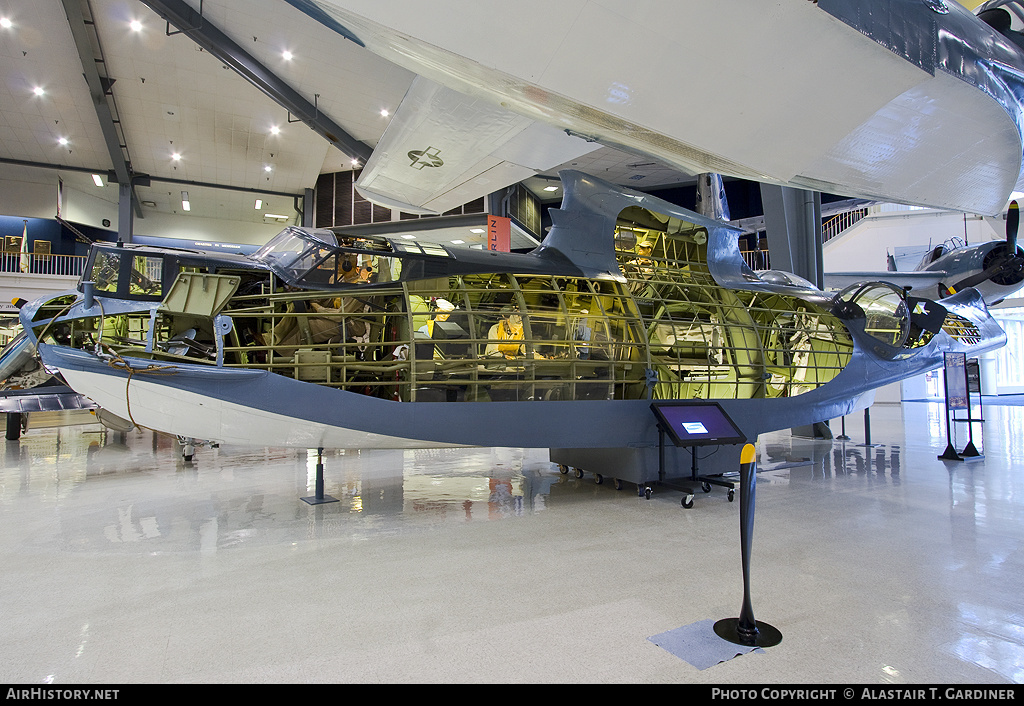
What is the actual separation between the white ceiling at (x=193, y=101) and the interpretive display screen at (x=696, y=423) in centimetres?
1219

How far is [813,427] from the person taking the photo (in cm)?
1235

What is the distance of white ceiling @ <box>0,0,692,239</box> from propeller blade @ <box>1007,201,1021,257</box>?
500 inches

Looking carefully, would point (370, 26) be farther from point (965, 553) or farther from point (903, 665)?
point (965, 553)

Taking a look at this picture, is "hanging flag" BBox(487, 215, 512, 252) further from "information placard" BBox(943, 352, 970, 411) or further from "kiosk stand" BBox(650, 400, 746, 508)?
"information placard" BBox(943, 352, 970, 411)

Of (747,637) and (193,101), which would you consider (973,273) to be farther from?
(193,101)

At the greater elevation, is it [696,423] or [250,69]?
[250,69]

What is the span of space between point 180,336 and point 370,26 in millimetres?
3653

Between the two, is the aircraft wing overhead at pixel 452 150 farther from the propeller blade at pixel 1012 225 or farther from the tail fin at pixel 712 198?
the propeller blade at pixel 1012 225

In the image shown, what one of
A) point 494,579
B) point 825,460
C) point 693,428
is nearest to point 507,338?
point 693,428

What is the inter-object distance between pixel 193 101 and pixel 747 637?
1915cm

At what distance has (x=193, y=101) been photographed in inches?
625

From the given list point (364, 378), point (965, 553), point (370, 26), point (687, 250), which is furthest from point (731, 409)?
point (370, 26)

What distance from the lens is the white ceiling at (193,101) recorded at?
42.1 ft

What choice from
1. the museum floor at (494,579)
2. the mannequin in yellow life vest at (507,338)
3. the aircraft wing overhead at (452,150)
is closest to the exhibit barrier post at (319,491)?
the museum floor at (494,579)
